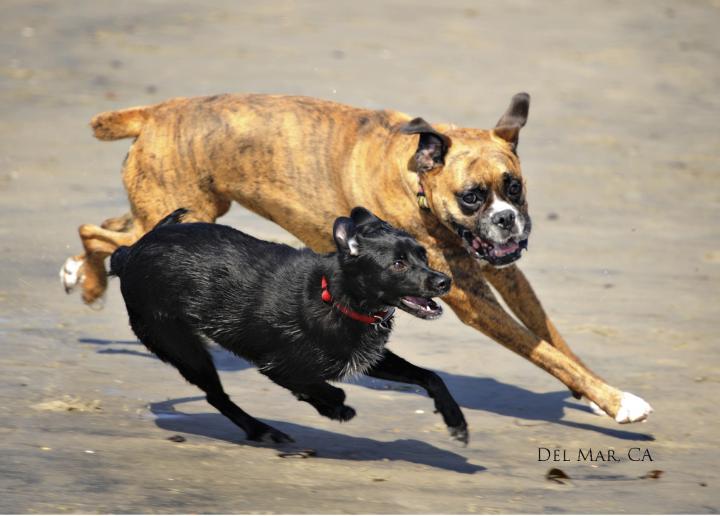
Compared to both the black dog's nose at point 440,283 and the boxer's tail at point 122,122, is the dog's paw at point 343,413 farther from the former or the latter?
the boxer's tail at point 122,122

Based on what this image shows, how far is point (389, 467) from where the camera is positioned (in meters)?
5.30

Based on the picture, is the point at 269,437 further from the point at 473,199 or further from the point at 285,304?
the point at 473,199

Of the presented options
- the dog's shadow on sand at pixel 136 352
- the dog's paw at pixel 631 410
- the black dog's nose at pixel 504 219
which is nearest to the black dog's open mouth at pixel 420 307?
the black dog's nose at pixel 504 219

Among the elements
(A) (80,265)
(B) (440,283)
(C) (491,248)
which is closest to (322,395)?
(B) (440,283)

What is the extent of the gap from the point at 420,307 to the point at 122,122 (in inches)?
95.4

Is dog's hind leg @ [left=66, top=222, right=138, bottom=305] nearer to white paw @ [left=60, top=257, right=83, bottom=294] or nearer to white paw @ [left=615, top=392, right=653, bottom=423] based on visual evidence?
white paw @ [left=60, top=257, right=83, bottom=294]

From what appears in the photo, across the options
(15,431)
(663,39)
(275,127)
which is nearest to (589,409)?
(275,127)

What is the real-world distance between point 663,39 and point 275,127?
9.06 meters

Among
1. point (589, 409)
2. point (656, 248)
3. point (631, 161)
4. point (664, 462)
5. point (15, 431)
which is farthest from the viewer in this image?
point (631, 161)

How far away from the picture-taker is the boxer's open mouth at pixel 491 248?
19.5 ft

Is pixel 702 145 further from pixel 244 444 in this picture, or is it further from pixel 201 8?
pixel 244 444

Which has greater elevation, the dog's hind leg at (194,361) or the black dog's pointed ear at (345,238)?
the black dog's pointed ear at (345,238)

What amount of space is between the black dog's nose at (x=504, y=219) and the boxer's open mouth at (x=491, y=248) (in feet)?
0.29

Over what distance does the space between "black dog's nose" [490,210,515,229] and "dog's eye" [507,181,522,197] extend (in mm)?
150
